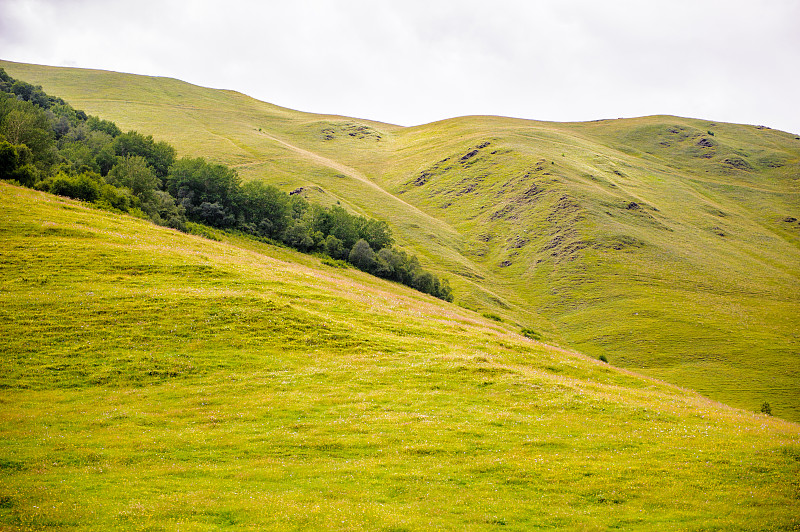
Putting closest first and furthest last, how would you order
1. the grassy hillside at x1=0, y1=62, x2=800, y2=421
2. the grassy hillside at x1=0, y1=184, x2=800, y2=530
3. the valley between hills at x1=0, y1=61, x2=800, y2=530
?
1. the grassy hillside at x1=0, y1=184, x2=800, y2=530
2. the valley between hills at x1=0, y1=61, x2=800, y2=530
3. the grassy hillside at x1=0, y1=62, x2=800, y2=421

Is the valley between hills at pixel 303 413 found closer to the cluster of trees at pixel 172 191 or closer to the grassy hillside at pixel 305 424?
the grassy hillside at pixel 305 424

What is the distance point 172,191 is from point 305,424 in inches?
3040

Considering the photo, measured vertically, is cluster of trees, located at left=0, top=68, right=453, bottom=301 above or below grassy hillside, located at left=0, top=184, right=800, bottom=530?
above

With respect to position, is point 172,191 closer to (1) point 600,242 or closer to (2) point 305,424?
(2) point 305,424

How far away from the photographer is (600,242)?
427 ft

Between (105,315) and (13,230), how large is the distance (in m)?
17.8

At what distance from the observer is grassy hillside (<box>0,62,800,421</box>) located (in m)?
87.2

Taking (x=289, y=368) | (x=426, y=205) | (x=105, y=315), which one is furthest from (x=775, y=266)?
(x=105, y=315)

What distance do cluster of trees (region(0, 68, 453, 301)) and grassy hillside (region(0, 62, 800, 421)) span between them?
73.8ft

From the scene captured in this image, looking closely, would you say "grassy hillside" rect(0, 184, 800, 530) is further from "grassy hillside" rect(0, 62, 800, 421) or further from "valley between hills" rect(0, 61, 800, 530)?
"grassy hillside" rect(0, 62, 800, 421)

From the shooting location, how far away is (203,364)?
2878 centimetres

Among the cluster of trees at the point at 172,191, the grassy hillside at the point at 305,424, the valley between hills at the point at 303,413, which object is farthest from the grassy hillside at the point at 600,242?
the grassy hillside at the point at 305,424

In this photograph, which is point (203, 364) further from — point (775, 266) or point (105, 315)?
point (775, 266)

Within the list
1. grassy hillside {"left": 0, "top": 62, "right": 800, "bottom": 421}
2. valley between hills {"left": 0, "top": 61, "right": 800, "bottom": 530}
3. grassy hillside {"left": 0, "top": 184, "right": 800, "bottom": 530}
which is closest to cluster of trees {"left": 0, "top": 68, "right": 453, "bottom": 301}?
valley between hills {"left": 0, "top": 61, "right": 800, "bottom": 530}
